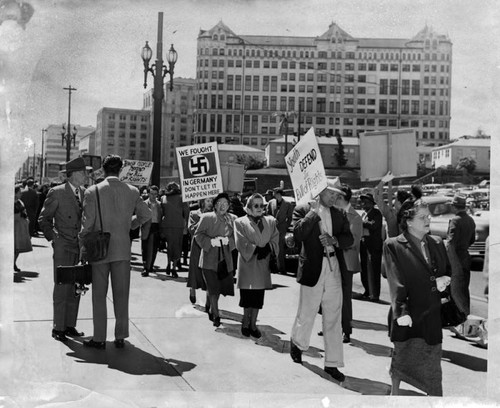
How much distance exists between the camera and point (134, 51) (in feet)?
21.3

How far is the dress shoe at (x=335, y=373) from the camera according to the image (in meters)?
5.65

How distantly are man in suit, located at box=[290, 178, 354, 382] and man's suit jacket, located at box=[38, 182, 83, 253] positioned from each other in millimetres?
2228

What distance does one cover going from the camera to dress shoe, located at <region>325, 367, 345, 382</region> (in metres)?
5.65

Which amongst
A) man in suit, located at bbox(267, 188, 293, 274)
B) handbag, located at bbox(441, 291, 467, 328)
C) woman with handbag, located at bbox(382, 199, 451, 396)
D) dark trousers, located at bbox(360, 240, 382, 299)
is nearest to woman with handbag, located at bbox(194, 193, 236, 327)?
dark trousers, located at bbox(360, 240, 382, 299)

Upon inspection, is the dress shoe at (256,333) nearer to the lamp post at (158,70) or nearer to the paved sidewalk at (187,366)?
the paved sidewalk at (187,366)

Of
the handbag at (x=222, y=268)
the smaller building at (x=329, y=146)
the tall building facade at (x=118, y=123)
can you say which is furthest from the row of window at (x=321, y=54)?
the handbag at (x=222, y=268)

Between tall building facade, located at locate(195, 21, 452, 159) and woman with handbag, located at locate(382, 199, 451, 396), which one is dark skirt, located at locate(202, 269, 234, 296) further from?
woman with handbag, located at locate(382, 199, 451, 396)

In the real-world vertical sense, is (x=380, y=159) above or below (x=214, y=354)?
above

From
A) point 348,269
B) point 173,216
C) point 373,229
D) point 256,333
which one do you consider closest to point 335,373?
point 256,333

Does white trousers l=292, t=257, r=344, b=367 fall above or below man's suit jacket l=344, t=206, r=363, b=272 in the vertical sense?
below

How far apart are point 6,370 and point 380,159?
422 cm

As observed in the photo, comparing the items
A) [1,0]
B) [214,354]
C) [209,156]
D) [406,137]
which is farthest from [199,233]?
[1,0]

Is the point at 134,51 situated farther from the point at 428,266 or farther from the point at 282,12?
the point at 428,266

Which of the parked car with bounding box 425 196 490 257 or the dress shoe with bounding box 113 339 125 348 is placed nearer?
the dress shoe with bounding box 113 339 125 348
